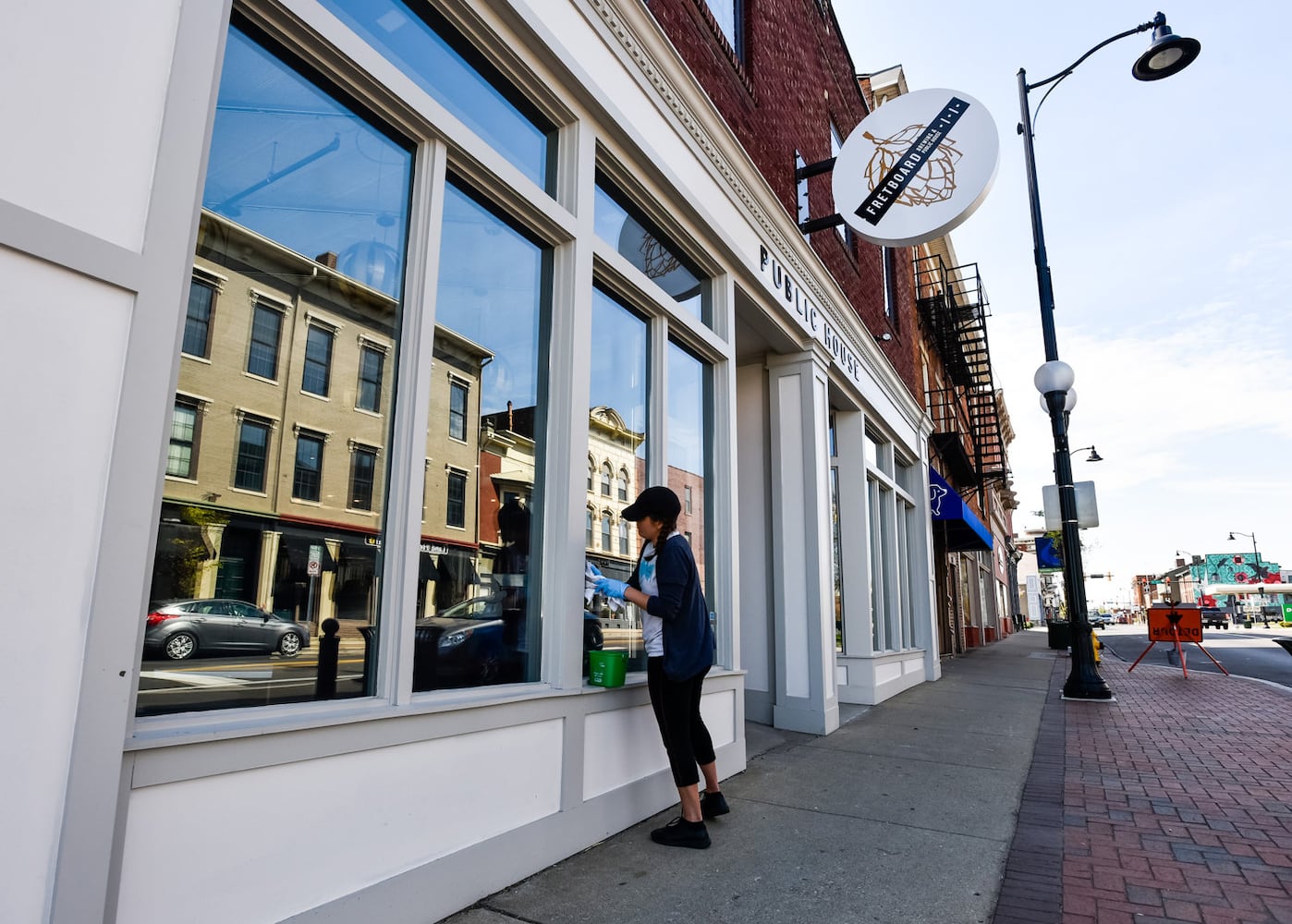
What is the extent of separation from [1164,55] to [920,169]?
14.8 feet

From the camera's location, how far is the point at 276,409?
2.97 meters

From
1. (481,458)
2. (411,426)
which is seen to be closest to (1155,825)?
(481,458)

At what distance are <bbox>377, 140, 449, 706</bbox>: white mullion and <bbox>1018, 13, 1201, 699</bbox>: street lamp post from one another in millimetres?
9316

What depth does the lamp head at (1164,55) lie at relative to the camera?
30.3ft

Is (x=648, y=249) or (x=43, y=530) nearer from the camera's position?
(x=43, y=530)

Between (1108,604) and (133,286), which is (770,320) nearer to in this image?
(133,286)

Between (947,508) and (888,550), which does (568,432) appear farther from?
(947,508)

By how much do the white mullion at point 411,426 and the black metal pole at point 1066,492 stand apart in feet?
30.5

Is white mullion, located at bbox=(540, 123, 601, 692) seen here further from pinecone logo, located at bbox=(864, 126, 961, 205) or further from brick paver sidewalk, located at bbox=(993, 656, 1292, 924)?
pinecone logo, located at bbox=(864, 126, 961, 205)

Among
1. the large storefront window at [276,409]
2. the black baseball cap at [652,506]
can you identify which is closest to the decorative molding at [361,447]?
the large storefront window at [276,409]

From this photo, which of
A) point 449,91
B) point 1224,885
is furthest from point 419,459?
point 1224,885

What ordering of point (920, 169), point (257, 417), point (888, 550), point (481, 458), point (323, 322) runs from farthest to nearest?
point (888, 550)
point (920, 169)
point (481, 458)
point (323, 322)
point (257, 417)

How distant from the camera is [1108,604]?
188m

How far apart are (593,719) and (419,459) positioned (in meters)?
1.76
